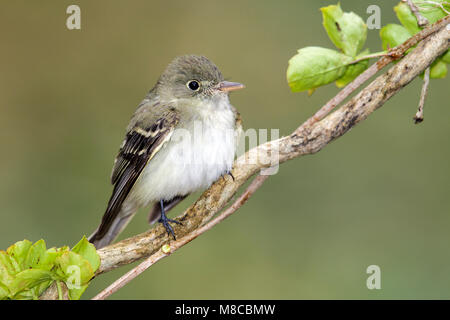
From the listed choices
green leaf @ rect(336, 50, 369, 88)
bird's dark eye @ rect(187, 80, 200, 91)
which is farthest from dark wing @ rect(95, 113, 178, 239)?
green leaf @ rect(336, 50, 369, 88)

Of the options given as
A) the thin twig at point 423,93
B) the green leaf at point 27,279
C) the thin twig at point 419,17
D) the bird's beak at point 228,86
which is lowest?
the green leaf at point 27,279

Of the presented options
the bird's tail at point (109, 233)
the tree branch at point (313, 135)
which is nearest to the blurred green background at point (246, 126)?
the bird's tail at point (109, 233)

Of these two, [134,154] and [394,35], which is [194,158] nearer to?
[134,154]

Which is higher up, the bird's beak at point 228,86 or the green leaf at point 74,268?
the bird's beak at point 228,86

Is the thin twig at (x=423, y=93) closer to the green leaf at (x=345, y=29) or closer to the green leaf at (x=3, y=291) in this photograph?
the green leaf at (x=345, y=29)

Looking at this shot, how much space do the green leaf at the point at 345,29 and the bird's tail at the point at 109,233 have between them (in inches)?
68.8

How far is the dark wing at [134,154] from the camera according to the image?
3197 millimetres

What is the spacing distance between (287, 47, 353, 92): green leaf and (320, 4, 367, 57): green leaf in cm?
5

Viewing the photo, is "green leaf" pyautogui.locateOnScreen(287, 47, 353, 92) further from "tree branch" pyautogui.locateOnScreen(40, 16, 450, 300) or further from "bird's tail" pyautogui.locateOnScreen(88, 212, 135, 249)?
"bird's tail" pyautogui.locateOnScreen(88, 212, 135, 249)

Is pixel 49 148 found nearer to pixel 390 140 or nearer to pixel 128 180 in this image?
pixel 128 180

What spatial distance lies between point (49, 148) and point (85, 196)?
61 centimetres

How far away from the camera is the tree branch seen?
216 centimetres
